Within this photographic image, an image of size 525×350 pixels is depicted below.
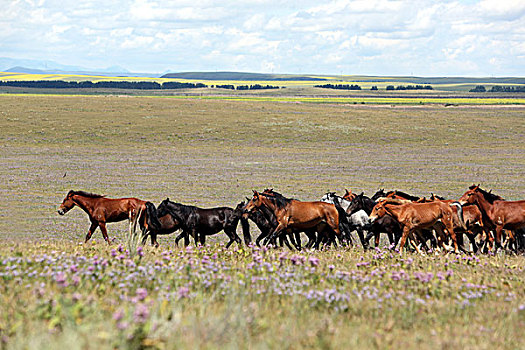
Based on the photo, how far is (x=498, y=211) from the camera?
12664mm

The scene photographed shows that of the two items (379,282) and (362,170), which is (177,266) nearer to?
(379,282)

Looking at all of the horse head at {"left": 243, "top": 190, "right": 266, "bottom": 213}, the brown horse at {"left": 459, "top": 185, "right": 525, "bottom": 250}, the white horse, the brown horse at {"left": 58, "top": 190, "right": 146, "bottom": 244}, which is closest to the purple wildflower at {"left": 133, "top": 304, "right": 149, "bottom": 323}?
the horse head at {"left": 243, "top": 190, "right": 266, "bottom": 213}

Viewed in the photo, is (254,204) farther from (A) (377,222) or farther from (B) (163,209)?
(A) (377,222)

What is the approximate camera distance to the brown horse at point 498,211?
493 inches

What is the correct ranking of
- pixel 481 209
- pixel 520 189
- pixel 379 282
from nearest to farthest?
1. pixel 379 282
2. pixel 481 209
3. pixel 520 189

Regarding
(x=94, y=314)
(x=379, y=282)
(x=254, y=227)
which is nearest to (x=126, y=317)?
(x=94, y=314)

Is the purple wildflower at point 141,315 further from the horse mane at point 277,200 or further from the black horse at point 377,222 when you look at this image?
the black horse at point 377,222

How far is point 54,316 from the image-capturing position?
5.05 m

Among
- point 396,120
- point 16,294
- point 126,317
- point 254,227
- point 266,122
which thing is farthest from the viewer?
point 396,120

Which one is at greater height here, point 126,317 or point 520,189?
point 126,317

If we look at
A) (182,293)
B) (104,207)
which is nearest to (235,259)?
(182,293)

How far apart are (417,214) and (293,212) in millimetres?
2654

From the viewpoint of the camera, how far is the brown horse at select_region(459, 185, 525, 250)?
12523 millimetres

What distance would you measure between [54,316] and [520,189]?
26.1m
